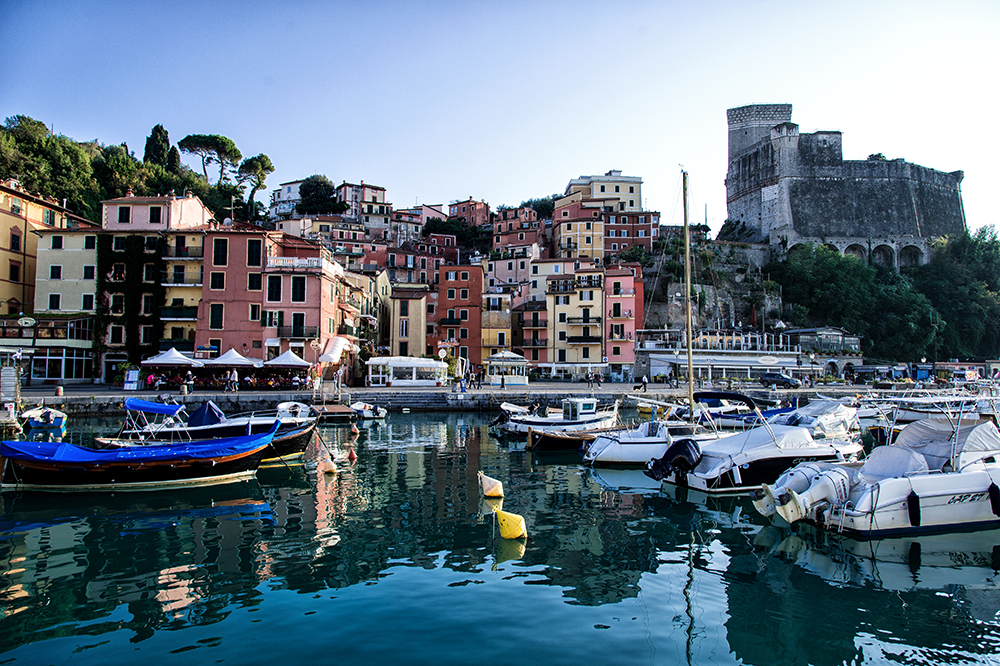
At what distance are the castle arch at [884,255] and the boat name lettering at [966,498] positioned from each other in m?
84.2

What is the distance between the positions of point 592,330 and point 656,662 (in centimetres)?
5371

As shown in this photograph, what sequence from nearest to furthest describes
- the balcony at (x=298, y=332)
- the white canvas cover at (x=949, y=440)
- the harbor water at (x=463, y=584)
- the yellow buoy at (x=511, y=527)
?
the harbor water at (x=463, y=584) → the yellow buoy at (x=511, y=527) → the white canvas cover at (x=949, y=440) → the balcony at (x=298, y=332)

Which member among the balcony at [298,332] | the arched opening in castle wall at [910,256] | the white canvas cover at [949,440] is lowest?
the white canvas cover at [949,440]

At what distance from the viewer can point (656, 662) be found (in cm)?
777

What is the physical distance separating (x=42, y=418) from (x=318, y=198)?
7310cm

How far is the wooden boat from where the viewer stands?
1692 centimetres

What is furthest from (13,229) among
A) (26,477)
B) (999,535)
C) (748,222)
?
(748,222)

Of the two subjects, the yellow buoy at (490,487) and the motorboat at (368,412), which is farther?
the motorboat at (368,412)

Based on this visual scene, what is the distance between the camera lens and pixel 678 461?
18406 mm

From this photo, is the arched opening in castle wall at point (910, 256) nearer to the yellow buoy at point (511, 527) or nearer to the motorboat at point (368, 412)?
the motorboat at point (368, 412)

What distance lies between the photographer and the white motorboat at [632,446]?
2194 cm

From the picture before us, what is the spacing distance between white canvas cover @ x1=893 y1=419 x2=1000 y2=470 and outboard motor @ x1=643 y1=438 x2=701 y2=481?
17.6 ft

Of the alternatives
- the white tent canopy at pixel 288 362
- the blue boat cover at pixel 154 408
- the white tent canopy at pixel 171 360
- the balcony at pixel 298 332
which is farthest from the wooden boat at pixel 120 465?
the balcony at pixel 298 332

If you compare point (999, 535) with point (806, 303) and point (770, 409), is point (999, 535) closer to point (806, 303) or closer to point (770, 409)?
point (770, 409)
